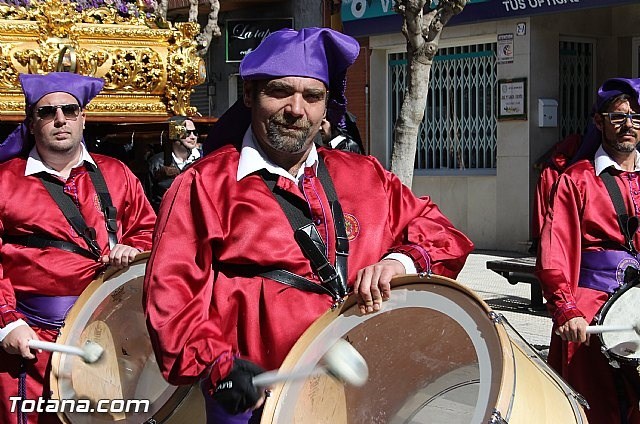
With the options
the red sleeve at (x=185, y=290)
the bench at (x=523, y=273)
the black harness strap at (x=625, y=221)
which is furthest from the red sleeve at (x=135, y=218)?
the bench at (x=523, y=273)

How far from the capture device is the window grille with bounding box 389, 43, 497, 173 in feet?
47.5

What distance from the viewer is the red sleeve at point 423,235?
2947 millimetres

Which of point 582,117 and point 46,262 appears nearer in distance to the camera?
point 46,262

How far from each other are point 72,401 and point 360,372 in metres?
1.92

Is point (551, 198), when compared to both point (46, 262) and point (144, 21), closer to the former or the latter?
point (46, 262)

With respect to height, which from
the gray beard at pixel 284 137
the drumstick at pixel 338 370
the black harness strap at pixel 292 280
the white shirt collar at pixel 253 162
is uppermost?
the gray beard at pixel 284 137

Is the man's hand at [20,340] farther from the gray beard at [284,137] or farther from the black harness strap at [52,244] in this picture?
the gray beard at [284,137]

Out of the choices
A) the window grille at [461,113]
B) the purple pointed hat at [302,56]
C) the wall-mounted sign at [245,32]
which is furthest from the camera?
the wall-mounted sign at [245,32]

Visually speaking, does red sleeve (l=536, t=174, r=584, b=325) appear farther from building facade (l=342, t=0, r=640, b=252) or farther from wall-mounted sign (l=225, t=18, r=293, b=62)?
wall-mounted sign (l=225, t=18, r=293, b=62)

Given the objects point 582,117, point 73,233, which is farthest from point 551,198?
point 582,117

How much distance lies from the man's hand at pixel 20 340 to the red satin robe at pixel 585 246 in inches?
81.8

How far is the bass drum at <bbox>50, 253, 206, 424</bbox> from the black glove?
153cm

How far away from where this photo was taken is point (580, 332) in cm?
404

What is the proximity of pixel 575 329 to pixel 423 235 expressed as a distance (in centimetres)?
131
